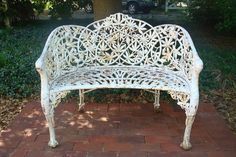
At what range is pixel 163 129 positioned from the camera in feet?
12.5

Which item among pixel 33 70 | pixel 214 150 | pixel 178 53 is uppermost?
pixel 178 53

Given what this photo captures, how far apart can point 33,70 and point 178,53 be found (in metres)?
2.42

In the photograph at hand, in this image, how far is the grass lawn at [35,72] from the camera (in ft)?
15.2

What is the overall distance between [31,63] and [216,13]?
5.17 metres

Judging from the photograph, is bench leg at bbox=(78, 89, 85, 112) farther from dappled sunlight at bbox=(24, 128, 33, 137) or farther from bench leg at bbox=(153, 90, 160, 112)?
bench leg at bbox=(153, 90, 160, 112)

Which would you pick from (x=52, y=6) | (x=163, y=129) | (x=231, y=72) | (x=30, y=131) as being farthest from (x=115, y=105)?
(x=52, y=6)

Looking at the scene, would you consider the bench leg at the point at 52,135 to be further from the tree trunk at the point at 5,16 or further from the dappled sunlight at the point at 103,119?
the tree trunk at the point at 5,16

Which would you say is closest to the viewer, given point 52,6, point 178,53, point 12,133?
point 12,133

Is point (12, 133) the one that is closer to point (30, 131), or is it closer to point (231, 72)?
point (30, 131)

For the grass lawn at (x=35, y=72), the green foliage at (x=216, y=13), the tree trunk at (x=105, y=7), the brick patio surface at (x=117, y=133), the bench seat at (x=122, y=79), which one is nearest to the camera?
the brick patio surface at (x=117, y=133)

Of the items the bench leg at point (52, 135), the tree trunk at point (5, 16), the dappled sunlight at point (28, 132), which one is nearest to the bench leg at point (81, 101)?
the dappled sunlight at point (28, 132)

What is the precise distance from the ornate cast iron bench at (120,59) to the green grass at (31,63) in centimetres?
109

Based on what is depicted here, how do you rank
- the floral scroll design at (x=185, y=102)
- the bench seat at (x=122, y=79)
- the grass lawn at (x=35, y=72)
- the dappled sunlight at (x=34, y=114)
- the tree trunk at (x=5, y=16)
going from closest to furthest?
the floral scroll design at (x=185, y=102) < the bench seat at (x=122, y=79) < the dappled sunlight at (x=34, y=114) < the grass lawn at (x=35, y=72) < the tree trunk at (x=5, y=16)

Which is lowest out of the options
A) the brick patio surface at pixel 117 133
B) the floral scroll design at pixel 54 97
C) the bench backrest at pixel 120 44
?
the brick patio surface at pixel 117 133
